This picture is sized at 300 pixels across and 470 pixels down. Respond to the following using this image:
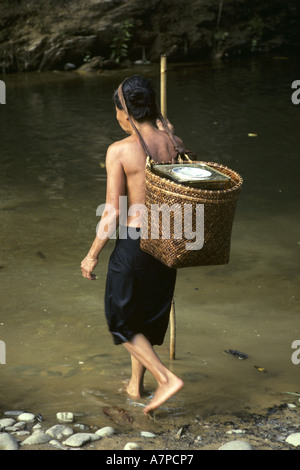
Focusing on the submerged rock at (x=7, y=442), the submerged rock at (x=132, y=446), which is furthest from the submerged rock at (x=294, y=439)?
the submerged rock at (x=7, y=442)

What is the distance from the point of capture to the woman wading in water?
10.6 ft

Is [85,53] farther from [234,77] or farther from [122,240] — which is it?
[122,240]

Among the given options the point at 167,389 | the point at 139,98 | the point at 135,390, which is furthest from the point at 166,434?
the point at 139,98

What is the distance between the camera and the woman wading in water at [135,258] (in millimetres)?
3238

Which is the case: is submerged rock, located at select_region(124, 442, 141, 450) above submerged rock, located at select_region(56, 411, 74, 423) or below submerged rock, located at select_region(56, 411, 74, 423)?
above

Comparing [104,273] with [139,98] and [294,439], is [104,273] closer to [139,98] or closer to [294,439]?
[139,98]

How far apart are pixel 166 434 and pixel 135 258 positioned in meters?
0.85

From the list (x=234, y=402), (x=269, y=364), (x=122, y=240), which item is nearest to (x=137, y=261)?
(x=122, y=240)

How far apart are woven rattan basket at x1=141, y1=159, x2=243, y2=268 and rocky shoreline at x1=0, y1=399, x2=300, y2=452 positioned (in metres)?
0.79

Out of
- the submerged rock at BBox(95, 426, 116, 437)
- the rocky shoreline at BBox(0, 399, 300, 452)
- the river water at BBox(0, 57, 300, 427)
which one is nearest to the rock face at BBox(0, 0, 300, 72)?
the river water at BBox(0, 57, 300, 427)

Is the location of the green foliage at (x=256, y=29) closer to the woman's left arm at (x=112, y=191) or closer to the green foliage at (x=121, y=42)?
the green foliage at (x=121, y=42)

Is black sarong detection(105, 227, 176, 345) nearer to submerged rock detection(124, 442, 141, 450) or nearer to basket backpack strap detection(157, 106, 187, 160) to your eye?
basket backpack strap detection(157, 106, 187, 160)

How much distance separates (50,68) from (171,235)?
10.8m
